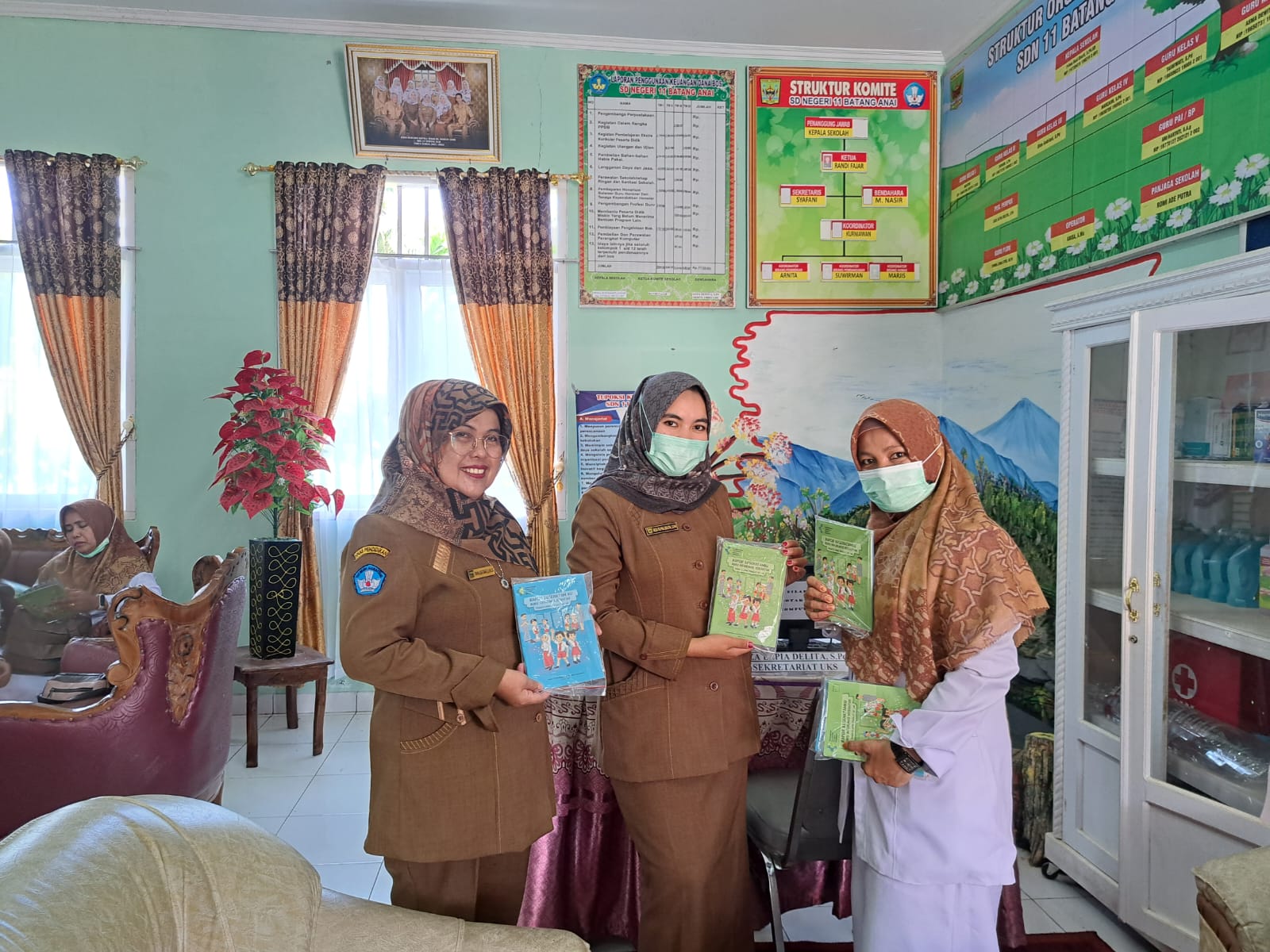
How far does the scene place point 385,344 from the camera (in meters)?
4.39

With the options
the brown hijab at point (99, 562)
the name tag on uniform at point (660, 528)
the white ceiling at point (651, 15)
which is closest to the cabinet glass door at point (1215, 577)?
the name tag on uniform at point (660, 528)

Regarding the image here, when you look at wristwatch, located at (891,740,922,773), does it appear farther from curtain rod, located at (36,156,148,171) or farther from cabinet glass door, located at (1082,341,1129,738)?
curtain rod, located at (36,156,148,171)

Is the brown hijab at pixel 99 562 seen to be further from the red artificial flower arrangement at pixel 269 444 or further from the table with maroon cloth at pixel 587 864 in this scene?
the table with maroon cloth at pixel 587 864

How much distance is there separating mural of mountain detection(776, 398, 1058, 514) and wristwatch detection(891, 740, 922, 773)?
2.22 metres

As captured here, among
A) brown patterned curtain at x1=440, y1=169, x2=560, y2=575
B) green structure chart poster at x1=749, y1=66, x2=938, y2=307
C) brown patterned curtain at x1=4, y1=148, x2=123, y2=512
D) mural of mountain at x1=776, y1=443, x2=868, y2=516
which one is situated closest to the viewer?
brown patterned curtain at x1=4, y1=148, x2=123, y2=512

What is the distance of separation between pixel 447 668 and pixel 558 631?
9.4 inches

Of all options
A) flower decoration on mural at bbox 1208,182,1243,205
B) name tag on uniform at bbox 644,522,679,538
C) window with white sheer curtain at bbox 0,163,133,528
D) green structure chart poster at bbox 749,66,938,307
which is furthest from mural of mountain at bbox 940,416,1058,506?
window with white sheer curtain at bbox 0,163,133,528

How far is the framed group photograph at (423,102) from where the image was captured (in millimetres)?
4164

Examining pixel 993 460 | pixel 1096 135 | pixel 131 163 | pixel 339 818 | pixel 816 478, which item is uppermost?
pixel 131 163

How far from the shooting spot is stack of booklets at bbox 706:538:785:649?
182 centimetres

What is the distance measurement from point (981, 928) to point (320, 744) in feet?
10.5

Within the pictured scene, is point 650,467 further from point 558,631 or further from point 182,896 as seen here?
point 182,896

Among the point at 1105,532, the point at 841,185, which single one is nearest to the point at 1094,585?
the point at 1105,532

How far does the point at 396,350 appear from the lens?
438 centimetres
